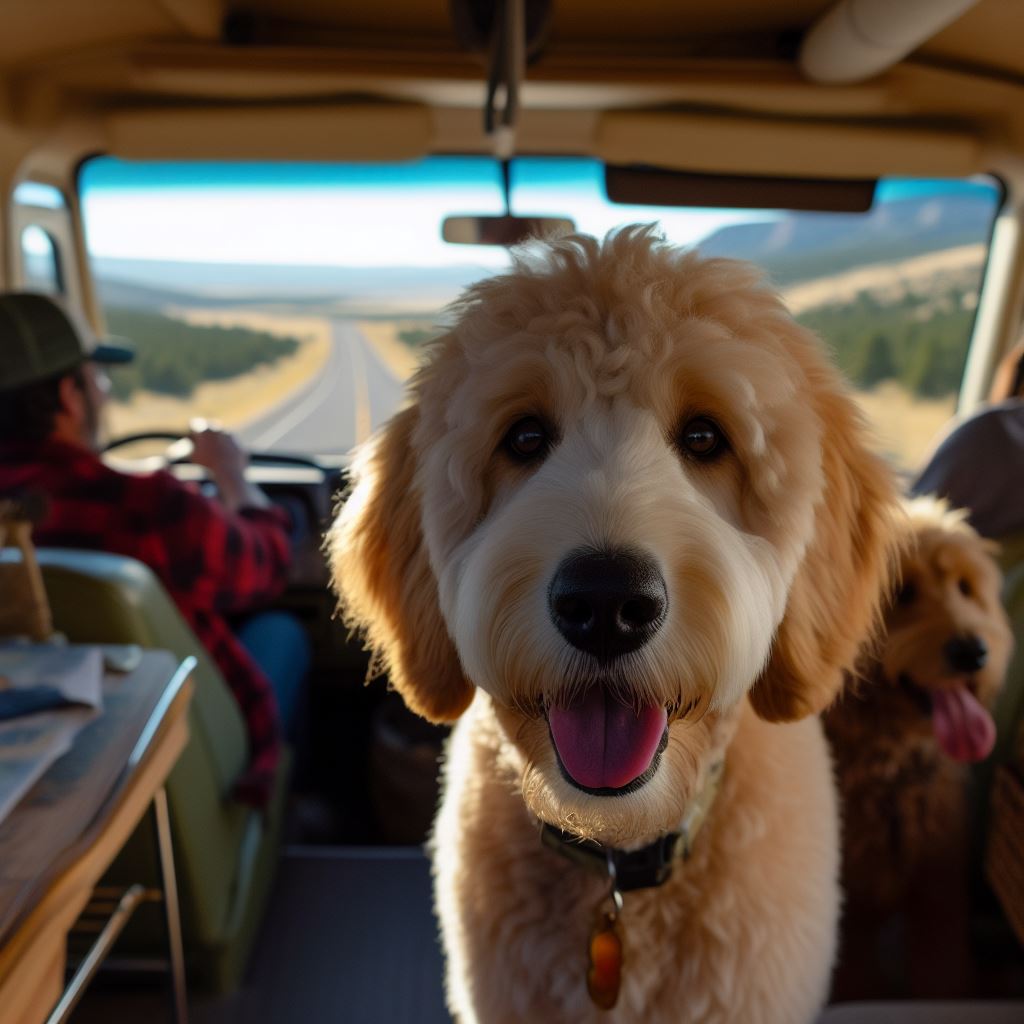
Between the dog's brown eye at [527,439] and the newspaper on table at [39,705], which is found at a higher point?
the dog's brown eye at [527,439]

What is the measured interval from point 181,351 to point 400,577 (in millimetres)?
2899

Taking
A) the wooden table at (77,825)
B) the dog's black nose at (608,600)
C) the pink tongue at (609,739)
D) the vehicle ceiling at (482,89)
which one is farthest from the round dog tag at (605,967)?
the vehicle ceiling at (482,89)

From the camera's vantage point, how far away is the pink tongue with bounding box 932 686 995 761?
5.96ft

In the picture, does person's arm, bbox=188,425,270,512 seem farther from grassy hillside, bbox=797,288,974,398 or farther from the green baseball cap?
grassy hillside, bbox=797,288,974,398

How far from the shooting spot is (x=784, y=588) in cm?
118

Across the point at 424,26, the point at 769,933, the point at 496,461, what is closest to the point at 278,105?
the point at 424,26

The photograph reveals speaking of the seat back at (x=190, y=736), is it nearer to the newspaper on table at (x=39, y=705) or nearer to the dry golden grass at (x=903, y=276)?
the newspaper on table at (x=39, y=705)

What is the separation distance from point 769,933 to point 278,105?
10.4 ft

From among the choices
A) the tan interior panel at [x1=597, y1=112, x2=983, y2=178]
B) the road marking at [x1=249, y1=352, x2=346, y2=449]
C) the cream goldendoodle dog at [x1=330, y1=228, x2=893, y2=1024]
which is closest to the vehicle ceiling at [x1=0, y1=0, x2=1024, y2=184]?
the tan interior panel at [x1=597, y1=112, x2=983, y2=178]

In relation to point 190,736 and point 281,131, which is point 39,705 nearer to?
point 190,736

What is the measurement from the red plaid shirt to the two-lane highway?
4.90 feet

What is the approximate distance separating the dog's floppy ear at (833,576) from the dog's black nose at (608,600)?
0.43 m

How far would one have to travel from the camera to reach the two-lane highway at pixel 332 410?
3680 millimetres

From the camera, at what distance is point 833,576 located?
1.29m
